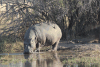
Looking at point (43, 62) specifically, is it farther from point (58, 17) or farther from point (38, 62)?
point (58, 17)

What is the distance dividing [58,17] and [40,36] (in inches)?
106

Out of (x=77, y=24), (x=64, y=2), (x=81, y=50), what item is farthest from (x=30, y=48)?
(x=77, y=24)

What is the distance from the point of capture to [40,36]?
927cm

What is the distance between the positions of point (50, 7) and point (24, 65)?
6.29 metres

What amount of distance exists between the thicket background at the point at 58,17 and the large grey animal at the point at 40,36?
183 cm

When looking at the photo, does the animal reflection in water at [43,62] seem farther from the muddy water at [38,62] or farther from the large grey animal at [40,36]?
the large grey animal at [40,36]

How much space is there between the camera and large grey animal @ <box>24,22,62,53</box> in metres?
8.89

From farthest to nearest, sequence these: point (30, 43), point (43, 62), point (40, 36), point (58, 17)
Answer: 1. point (58, 17)
2. point (40, 36)
3. point (30, 43)
4. point (43, 62)

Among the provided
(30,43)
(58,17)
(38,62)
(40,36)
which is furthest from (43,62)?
(58,17)

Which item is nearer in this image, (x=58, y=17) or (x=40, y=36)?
(x=40, y=36)

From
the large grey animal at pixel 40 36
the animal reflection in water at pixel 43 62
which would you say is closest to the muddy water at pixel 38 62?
the animal reflection in water at pixel 43 62

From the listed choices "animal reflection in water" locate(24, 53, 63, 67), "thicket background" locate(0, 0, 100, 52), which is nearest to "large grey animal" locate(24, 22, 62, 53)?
"animal reflection in water" locate(24, 53, 63, 67)

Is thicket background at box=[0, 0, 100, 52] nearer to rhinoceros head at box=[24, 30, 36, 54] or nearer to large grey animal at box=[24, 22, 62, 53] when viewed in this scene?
large grey animal at box=[24, 22, 62, 53]

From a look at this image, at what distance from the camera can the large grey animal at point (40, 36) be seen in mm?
8891
